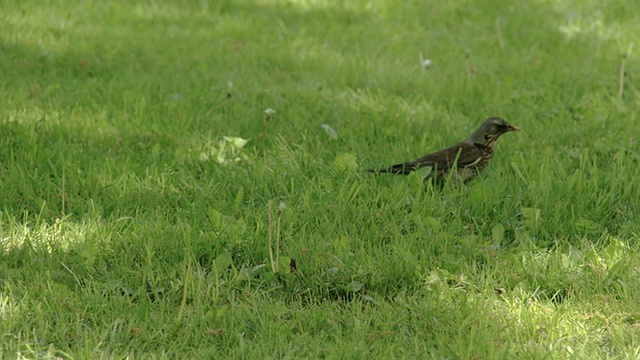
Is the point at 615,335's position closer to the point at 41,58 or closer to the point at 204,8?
the point at 41,58

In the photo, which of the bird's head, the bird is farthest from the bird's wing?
the bird's head

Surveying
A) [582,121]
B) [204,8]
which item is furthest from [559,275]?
[204,8]

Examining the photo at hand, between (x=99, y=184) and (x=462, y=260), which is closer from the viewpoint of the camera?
(x=462, y=260)

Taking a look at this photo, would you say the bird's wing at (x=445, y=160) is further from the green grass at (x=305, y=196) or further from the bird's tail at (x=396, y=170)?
the green grass at (x=305, y=196)

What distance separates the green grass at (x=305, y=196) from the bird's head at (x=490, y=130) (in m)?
0.22

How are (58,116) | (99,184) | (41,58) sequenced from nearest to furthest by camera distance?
(99,184)
(58,116)
(41,58)

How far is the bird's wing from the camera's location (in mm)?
5289

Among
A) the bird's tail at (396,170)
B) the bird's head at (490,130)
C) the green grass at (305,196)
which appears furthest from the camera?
the bird's head at (490,130)

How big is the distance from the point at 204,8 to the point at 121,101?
2959mm

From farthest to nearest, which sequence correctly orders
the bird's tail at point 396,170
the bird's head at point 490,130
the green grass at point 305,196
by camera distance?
the bird's head at point 490,130 → the bird's tail at point 396,170 → the green grass at point 305,196

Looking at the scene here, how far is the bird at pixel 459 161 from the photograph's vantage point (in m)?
5.27

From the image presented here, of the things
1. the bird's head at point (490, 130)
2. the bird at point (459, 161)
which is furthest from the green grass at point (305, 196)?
the bird's head at point (490, 130)

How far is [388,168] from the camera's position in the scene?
5297 mm

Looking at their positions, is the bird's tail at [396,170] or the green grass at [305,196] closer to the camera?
the green grass at [305,196]
